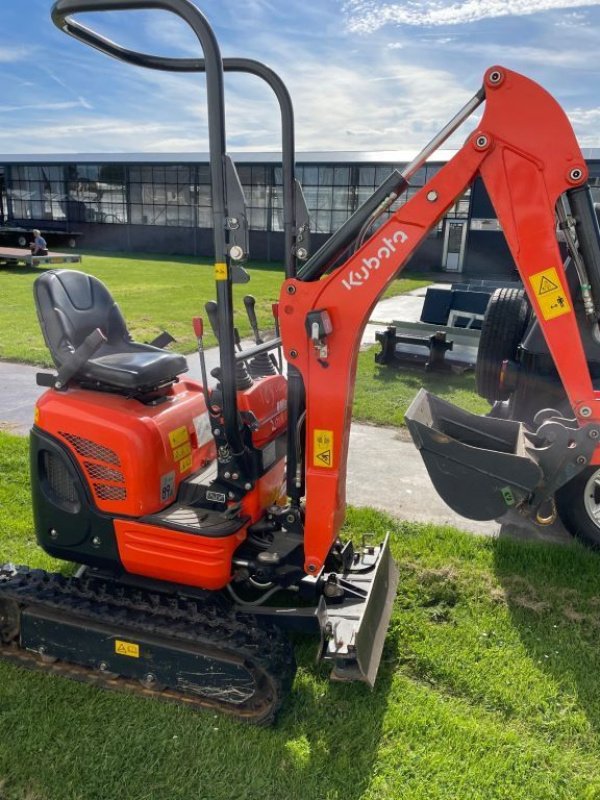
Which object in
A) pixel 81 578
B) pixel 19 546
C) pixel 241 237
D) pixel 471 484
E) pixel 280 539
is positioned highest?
pixel 241 237

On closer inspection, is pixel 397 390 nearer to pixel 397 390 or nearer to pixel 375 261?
pixel 397 390

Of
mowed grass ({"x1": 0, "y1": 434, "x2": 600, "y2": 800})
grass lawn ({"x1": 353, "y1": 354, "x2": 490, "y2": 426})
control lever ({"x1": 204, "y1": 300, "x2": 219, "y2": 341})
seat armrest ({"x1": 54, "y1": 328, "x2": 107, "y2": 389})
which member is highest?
control lever ({"x1": 204, "y1": 300, "x2": 219, "y2": 341})

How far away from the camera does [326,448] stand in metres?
3.12

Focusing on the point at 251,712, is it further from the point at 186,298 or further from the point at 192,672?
the point at 186,298

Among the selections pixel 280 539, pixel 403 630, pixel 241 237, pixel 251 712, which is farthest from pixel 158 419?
pixel 403 630

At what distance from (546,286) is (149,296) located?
47.7 ft

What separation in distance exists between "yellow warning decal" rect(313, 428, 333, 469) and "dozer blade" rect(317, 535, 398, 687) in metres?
0.68

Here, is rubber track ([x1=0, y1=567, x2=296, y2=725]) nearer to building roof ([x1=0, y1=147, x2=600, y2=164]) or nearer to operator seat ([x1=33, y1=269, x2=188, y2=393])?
operator seat ([x1=33, y1=269, x2=188, y2=393])

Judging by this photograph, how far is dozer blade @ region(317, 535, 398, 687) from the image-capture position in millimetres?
2998

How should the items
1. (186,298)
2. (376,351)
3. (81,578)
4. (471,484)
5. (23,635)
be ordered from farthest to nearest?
(186,298) → (376,351) → (81,578) → (23,635) → (471,484)

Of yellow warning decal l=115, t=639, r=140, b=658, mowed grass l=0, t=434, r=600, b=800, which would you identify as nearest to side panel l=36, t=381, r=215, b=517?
yellow warning decal l=115, t=639, r=140, b=658

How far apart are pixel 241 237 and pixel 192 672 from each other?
201cm

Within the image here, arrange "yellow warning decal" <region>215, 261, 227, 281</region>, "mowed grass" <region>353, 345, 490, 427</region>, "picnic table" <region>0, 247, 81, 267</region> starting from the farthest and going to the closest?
"picnic table" <region>0, 247, 81, 267</region>
"mowed grass" <region>353, 345, 490, 427</region>
"yellow warning decal" <region>215, 261, 227, 281</region>

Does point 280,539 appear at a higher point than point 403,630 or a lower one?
higher
